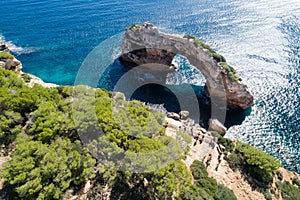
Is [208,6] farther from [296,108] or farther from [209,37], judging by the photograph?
[296,108]

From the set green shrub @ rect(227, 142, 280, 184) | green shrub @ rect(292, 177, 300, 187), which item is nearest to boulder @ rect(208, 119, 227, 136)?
green shrub @ rect(227, 142, 280, 184)

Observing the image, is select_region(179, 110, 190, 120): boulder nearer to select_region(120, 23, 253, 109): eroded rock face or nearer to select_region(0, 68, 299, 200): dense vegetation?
select_region(120, 23, 253, 109): eroded rock face

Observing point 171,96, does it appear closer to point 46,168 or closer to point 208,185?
point 208,185

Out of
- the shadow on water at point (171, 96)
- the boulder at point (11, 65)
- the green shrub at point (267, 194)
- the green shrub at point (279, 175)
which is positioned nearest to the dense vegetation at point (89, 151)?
the green shrub at point (267, 194)

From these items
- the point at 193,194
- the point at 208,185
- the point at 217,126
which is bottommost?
the point at 217,126

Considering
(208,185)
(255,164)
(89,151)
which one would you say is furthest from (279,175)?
(89,151)

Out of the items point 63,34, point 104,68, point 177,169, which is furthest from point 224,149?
point 63,34
